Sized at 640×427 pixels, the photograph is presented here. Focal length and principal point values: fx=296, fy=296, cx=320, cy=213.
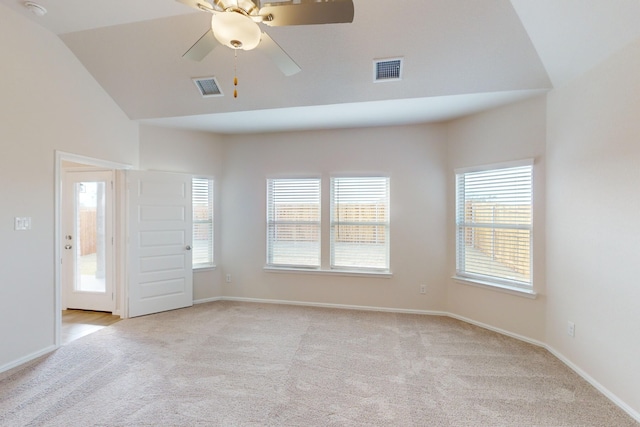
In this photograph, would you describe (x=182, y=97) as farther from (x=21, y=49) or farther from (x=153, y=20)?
(x=21, y=49)

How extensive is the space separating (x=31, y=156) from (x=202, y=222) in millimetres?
2223

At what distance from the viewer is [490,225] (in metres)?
3.69

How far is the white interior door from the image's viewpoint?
13.9 ft

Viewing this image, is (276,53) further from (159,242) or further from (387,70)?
(159,242)

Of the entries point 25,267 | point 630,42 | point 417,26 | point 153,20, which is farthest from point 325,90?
point 25,267

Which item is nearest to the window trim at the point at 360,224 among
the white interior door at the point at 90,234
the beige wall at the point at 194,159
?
the beige wall at the point at 194,159

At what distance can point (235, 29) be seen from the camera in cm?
164

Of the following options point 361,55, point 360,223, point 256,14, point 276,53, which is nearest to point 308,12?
point 256,14

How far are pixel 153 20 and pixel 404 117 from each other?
2979 millimetres

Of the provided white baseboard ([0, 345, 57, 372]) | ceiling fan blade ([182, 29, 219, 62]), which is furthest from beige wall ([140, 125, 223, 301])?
ceiling fan blade ([182, 29, 219, 62])

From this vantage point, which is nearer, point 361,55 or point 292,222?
point 361,55

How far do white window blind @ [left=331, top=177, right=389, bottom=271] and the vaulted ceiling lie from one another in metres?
1.02

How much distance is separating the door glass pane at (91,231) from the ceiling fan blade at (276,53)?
11.9ft

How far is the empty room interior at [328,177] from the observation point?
236cm
